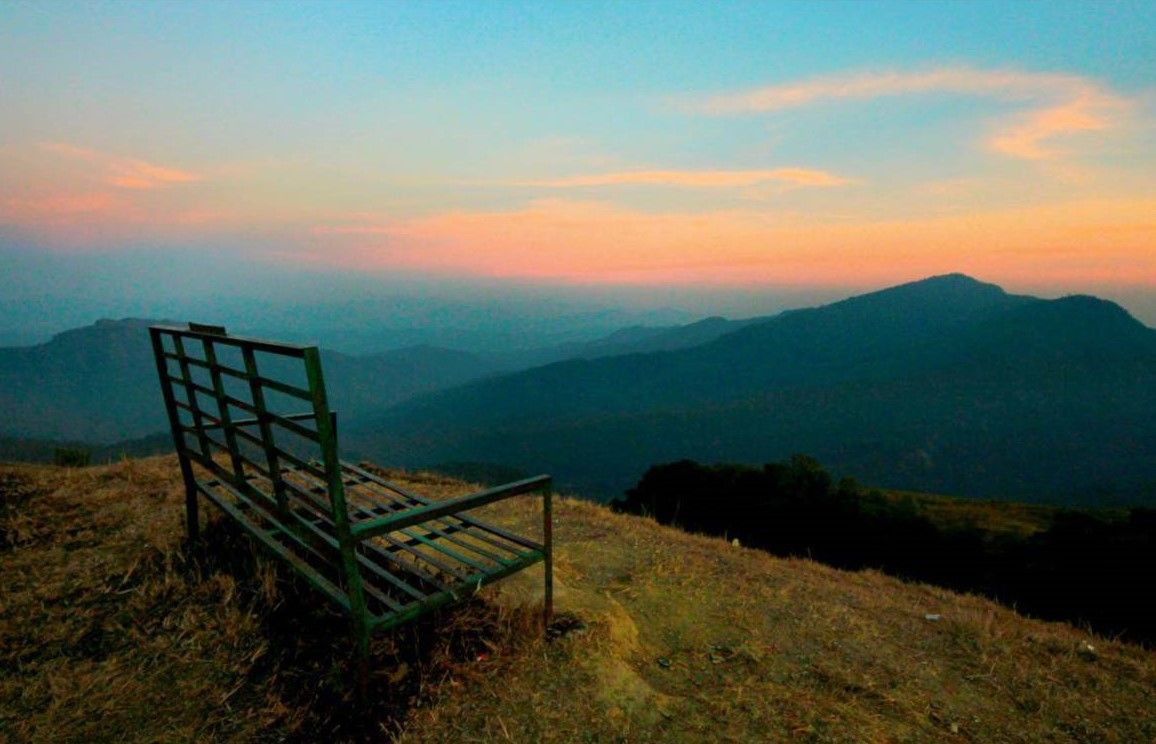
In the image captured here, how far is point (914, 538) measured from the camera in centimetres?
2981

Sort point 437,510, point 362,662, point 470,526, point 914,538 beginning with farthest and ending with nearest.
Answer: point 914,538 < point 470,526 < point 437,510 < point 362,662

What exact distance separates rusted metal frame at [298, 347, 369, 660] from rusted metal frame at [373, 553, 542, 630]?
4.4 inches

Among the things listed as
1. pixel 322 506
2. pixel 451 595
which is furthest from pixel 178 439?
pixel 451 595

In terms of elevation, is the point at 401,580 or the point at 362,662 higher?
the point at 401,580

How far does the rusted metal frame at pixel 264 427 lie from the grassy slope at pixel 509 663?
952 millimetres

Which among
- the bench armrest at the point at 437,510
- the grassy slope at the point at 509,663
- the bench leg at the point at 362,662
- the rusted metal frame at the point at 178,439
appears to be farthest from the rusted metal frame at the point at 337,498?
the rusted metal frame at the point at 178,439

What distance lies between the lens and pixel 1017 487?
493 ft

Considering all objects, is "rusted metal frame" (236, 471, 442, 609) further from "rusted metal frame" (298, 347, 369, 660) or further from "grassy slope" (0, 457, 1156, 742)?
"grassy slope" (0, 457, 1156, 742)

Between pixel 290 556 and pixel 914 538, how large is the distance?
3399 cm

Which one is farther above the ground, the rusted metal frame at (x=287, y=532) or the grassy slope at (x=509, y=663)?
the rusted metal frame at (x=287, y=532)

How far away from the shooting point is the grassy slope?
330 cm

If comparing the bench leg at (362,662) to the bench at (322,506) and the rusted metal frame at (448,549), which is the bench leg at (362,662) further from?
the rusted metal frame at (448,549)

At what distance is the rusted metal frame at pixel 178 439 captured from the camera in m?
4.40

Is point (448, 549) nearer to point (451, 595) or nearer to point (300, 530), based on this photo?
point (451, 595)
